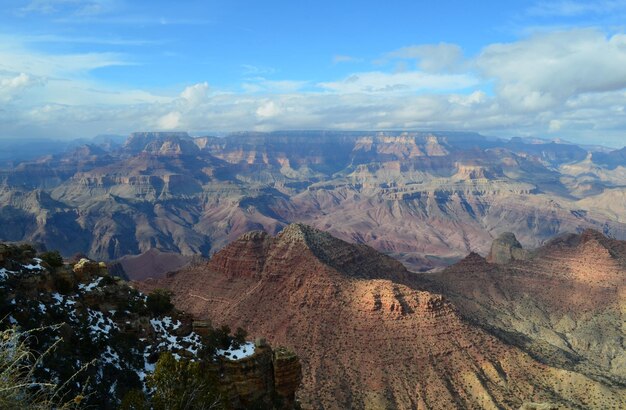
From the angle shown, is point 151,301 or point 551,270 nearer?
point 151,301

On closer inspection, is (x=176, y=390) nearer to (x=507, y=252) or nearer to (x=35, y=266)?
(x=35, y=266)

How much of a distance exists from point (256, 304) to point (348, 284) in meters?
19.7

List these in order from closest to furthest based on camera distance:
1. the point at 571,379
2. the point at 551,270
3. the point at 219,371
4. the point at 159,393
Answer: the point at 159,393 → the point at 219,371 → the point at 571,379 → the point at 551,270

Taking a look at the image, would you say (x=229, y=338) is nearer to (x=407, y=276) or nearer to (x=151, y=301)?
(x=151, y=301)

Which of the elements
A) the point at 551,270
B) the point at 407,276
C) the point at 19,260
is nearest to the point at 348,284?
the point at 407,276

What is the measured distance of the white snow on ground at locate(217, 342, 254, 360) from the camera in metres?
39.0

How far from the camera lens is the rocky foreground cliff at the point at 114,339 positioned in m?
32.2

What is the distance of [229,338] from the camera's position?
41.6 metres

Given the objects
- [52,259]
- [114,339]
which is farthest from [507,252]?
[52,259]

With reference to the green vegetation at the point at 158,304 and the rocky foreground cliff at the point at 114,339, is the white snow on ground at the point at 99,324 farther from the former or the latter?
the green vegetation at the point at 158,304

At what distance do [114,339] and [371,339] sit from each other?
172 feet

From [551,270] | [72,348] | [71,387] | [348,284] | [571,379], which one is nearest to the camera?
[71,387]

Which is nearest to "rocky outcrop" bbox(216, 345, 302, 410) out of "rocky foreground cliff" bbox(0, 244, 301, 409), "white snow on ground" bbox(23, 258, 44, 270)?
"rocky foreground cliff" bbox(0, 244, 301, 409)

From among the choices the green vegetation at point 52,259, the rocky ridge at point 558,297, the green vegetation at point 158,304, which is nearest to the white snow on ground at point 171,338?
the green vegetation at point 158,304
